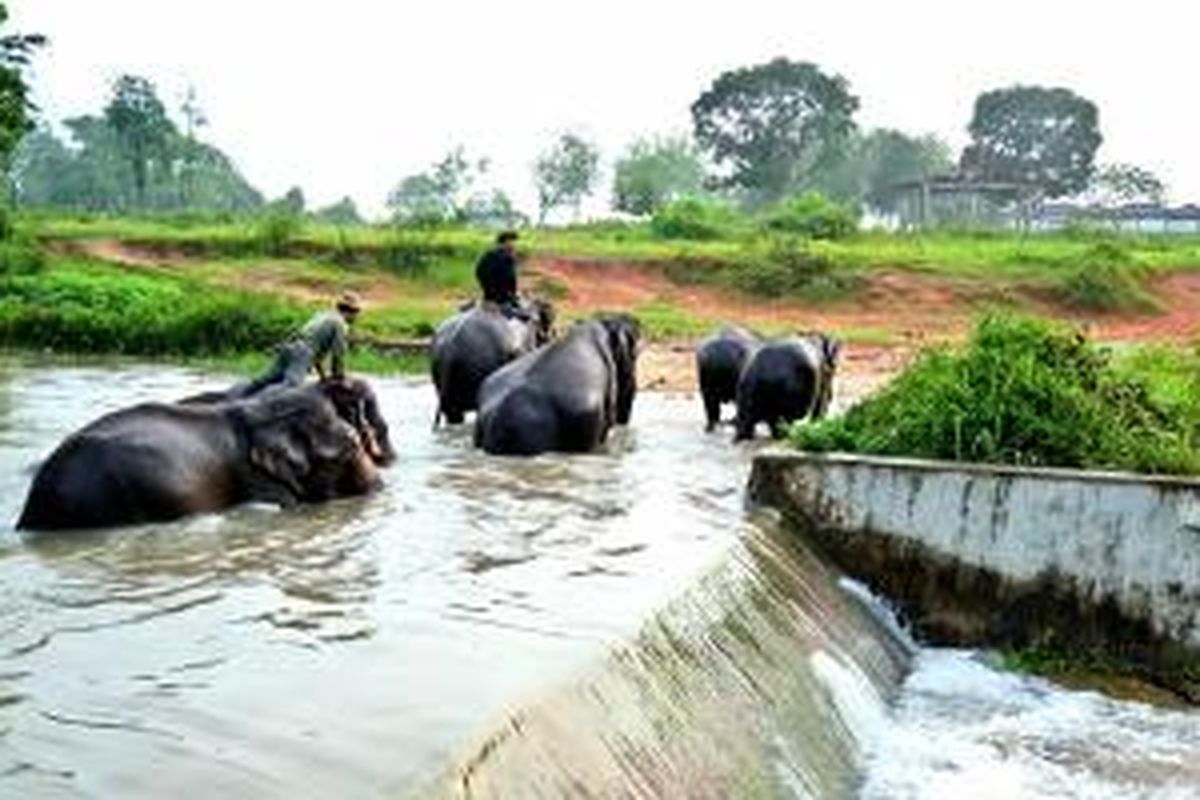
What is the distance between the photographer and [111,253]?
3944 centimetres

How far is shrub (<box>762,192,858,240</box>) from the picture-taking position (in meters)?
49.5

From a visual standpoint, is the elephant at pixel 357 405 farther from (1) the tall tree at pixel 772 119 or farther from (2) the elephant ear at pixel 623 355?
(1) the tall tree at pixel 772 119

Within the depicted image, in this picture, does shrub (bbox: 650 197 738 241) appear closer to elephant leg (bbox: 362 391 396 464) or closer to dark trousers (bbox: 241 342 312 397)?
dark trousers (bbox: 241 342 312 397)

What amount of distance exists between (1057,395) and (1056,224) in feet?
212

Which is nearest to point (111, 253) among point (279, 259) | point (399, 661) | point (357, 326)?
point (279, 259)

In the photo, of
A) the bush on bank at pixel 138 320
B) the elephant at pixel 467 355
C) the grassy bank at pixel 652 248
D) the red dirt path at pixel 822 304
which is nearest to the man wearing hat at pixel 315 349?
the elephant at pixel 467 355

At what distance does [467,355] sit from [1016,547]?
676 centimetres

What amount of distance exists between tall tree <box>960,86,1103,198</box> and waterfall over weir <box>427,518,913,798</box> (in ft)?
252

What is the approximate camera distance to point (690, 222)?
50312 mm

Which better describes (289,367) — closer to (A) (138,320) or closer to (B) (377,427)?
(B) (377,427)

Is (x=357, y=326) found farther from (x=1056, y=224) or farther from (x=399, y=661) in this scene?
(x=1056, y=224)

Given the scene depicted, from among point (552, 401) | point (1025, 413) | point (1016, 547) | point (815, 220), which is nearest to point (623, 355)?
point (552, 401)

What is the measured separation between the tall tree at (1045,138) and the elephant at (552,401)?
72008 mm

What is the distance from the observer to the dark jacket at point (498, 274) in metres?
18.0
